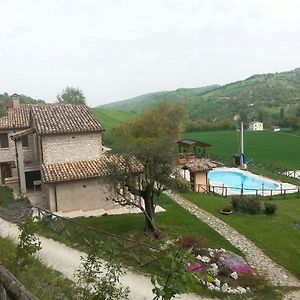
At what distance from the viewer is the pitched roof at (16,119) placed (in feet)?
103

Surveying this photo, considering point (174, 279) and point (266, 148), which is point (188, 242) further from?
point (266, 148)

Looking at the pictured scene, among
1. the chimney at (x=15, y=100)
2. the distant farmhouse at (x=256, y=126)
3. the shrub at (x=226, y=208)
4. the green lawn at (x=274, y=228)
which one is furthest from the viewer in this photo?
the distant farmhouse at (x=256, y=126)

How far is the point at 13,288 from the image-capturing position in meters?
4.09

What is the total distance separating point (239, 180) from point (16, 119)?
2441 cm

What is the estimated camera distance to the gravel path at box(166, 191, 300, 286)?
1590 cm

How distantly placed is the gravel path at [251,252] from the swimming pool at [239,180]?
15723mm

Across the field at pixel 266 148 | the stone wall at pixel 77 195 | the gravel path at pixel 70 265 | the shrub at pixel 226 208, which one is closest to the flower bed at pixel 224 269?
the gravel path at pixel 70 265

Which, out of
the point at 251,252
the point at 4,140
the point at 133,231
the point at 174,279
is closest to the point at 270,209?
the point at 251,252

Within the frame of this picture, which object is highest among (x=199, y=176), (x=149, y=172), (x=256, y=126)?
(x=149, y=172)

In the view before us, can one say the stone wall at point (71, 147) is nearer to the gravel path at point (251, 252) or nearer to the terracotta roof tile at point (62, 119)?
the terracotta roof tile at point (62, 119)

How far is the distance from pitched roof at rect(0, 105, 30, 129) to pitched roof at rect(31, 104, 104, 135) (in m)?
4.32

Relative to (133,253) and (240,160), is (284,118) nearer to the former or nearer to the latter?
(240,160)

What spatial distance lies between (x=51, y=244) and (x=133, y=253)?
162 inches

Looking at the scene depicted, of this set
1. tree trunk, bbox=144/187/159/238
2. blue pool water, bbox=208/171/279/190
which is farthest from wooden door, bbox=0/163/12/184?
blue pool water, bbox=208/171/279/190
